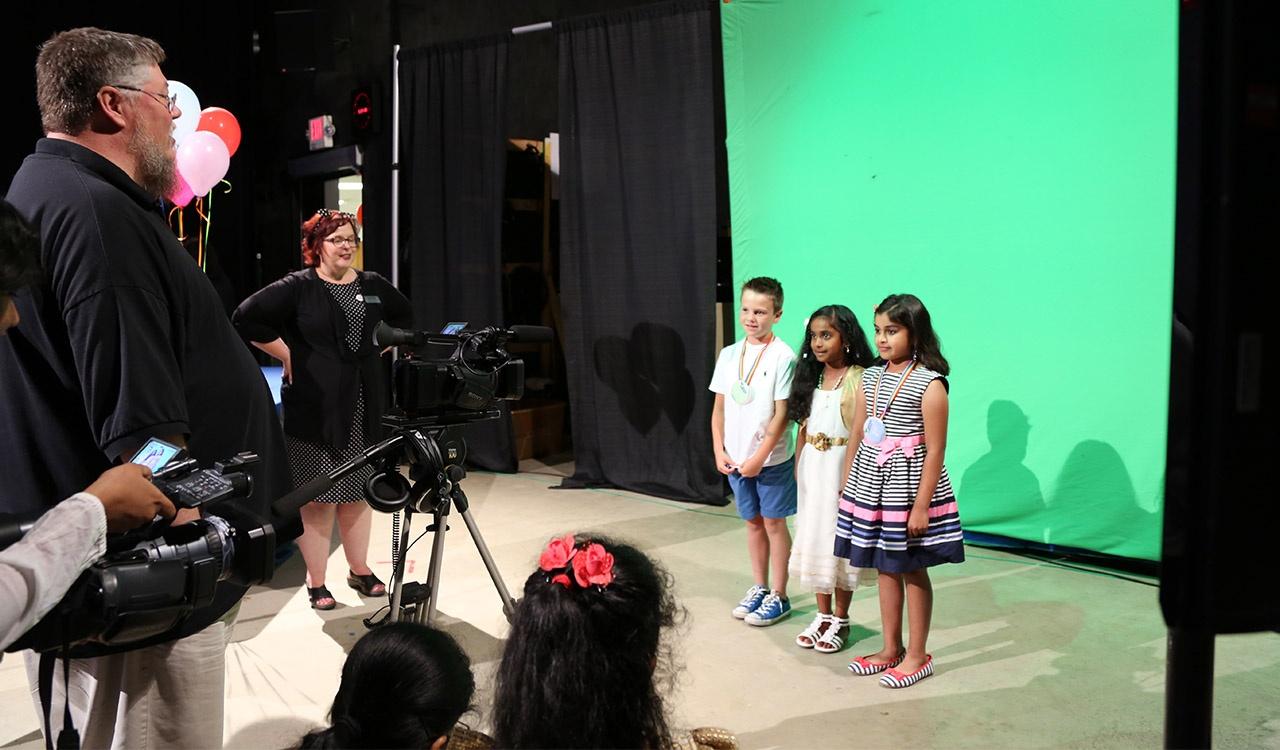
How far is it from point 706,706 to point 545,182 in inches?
181

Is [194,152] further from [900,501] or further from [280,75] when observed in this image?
[280,75]

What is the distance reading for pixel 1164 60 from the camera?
3.49m

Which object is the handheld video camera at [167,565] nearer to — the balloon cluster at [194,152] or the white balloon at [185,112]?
the balloon cluster at [194,152]

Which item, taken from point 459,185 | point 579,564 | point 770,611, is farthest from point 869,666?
point 459,185

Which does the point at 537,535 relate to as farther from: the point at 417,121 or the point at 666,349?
the point at 417,121

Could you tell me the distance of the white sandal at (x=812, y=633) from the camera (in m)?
3.01

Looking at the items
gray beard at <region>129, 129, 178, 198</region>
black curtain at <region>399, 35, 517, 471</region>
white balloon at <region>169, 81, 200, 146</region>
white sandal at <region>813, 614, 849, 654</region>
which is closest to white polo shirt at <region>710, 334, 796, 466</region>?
white sandal at <region>813, 614, 849, 654</region>

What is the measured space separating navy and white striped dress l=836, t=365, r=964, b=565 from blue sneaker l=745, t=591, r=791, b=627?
0.54 m

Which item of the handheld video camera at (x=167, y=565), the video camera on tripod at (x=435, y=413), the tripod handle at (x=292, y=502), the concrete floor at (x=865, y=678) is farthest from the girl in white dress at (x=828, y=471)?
the handheld video camera at (x=167, y=565)

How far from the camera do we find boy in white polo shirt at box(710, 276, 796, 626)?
3.24m

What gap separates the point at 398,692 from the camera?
1.34 meters

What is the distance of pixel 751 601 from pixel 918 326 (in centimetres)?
115

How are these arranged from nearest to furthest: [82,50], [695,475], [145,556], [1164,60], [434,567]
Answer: [145,556], [82,50], [434,567], [1164,60], [695,475]

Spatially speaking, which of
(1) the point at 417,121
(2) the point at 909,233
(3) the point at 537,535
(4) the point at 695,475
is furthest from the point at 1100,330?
(1) the point at 417,121
